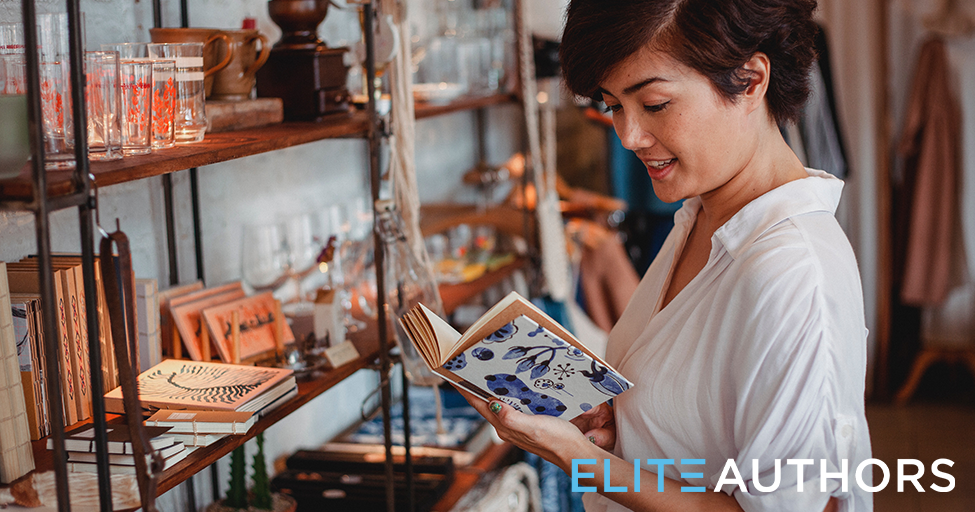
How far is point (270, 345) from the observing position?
5.56 ft

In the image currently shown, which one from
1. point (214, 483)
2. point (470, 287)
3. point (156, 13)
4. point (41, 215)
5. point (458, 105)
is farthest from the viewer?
point (470, 287)

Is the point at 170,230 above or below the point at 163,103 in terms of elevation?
below

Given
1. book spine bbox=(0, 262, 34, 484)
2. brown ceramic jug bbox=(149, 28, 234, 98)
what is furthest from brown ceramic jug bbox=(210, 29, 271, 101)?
book spine bbox=(0, 262, 34, 484)

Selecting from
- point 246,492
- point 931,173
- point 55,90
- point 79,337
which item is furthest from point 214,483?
point 931,173

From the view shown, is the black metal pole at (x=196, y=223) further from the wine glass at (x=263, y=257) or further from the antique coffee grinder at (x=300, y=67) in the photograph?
the antique coffee grinder at (x=300, y=67)

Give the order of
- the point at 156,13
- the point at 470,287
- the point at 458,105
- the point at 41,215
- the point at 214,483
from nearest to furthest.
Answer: the point at 41,215, the point at 156,13, the point at 214,483, the point at 458,105, the point at 470,287

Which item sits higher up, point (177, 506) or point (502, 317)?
point (502, 317)

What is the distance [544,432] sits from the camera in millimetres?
1276

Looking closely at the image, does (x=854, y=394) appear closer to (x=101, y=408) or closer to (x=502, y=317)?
(x=502, y=317)

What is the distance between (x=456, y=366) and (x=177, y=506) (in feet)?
3.09

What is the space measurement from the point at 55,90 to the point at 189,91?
0.27m

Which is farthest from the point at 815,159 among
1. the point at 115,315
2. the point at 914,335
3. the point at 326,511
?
the point at 115,315

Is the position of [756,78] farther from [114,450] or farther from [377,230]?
[114,450]

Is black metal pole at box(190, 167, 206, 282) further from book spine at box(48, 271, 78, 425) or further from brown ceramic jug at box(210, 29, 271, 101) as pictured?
book spine at box(48, 271, 78, 425)
